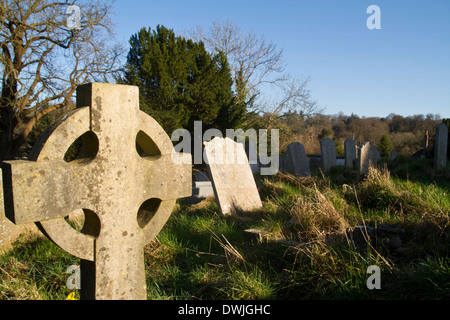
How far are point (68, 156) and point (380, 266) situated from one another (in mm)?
10059

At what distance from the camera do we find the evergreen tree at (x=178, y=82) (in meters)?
12.4

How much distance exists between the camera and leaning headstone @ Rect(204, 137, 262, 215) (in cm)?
558

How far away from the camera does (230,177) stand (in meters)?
5.94

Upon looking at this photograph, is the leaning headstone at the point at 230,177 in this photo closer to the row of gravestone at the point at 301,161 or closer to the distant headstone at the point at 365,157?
the row of gravestone at the point at 301,161

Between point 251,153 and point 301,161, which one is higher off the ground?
point 251,153

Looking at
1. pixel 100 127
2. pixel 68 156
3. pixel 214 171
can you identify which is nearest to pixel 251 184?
pixel 214 171

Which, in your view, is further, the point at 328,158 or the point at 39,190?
the point at 328,158

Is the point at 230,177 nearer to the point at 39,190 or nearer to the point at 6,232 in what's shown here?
the point at 6,232

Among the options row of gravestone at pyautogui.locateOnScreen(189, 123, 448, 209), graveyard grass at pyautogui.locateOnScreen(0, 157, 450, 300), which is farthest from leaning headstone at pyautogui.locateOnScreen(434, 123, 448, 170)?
graveyard grass at pyautogui.locateOnScreen(0, 157, 450, 300)

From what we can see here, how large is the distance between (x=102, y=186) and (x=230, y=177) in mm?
3959

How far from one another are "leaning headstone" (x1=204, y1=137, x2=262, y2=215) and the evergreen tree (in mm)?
6279

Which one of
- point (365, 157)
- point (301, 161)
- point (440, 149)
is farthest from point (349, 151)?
point (365, 157)

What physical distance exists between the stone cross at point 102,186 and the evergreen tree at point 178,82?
9.68 metres
